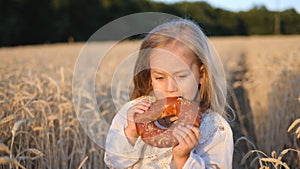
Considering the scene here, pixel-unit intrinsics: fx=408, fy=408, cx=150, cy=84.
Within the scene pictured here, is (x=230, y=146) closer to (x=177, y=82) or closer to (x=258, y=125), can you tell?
(x=177, y=82)

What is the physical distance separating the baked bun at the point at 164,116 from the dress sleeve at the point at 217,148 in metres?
0.16

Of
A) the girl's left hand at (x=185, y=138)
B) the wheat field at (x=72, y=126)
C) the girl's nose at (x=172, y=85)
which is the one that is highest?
the girl's nose at (x=172, y=85)

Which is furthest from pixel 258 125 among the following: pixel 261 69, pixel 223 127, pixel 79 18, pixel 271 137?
pixel 79 18

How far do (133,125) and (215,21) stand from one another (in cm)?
6748

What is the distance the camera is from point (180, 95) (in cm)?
233

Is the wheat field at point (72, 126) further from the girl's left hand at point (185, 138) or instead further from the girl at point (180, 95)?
the girl's left hand at point (185, 138)

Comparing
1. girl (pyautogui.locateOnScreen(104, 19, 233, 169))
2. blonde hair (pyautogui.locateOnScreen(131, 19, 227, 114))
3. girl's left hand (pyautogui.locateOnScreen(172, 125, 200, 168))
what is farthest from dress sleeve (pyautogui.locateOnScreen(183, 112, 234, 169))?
blonde hair (pyautogui.locateOnScreen(131, 19, 227, 114))

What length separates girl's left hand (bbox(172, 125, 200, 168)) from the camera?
7.05ft

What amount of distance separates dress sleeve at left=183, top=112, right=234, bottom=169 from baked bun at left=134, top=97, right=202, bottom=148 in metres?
0.16

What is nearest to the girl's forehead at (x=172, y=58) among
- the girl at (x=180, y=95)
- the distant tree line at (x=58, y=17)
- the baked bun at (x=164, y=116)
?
the girl at (x=180, y=95)

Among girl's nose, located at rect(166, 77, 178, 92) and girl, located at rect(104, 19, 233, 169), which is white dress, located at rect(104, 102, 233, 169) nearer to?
girl, located at rect(104, 19, 233, 169)

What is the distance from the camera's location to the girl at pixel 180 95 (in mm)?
2301

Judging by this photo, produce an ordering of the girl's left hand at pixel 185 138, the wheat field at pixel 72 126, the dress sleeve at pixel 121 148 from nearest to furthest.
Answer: the girl's left hand at pixel 185 138
the dress sleeve at pixel 121 148
the wheat field at pixel 72 126

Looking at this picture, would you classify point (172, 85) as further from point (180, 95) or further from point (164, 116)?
point (164, 116)
